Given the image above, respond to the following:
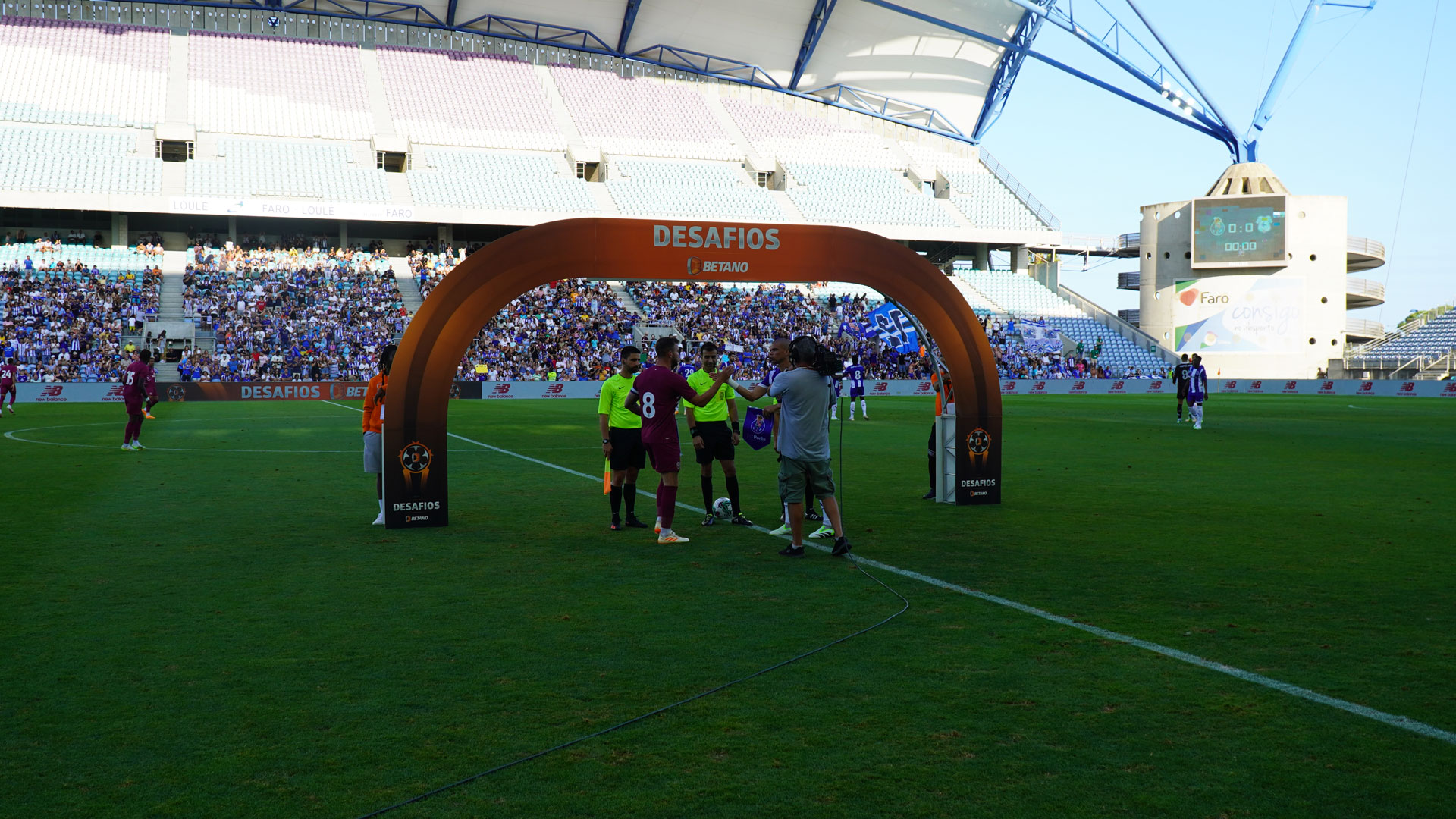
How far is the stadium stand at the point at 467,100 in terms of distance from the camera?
2452 inches

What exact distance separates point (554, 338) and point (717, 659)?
148 ft

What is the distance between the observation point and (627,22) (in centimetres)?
6519

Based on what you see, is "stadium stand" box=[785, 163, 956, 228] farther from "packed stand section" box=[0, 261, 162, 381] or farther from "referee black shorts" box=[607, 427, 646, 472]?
"referee black shorts" box=[607, 427, 646, 472]

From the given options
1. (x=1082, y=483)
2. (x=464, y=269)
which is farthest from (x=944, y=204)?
(x=464, y=269)

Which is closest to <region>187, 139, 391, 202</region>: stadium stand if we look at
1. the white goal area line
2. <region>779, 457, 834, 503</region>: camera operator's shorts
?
<region>779, 457, 834, 503</region>: camera operator's shorts

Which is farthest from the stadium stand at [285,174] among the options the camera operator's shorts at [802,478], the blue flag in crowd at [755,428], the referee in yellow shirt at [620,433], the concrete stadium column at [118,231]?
the camera operator's shorts at [802,478]

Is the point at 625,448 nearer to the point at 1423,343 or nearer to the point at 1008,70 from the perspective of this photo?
the point at 1008,70

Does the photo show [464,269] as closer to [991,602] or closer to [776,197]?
[991,602]

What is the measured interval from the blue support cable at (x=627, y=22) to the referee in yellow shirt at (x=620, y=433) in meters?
56.1

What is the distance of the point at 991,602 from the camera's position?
807 centimetres

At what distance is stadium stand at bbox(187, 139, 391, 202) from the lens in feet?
179

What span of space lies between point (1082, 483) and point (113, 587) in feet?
39.7

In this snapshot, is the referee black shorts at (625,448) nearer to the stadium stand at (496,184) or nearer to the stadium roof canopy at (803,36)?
the stadium stand at (496,184)

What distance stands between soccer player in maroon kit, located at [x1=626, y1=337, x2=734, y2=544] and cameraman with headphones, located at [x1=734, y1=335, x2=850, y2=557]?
3.29 feet
